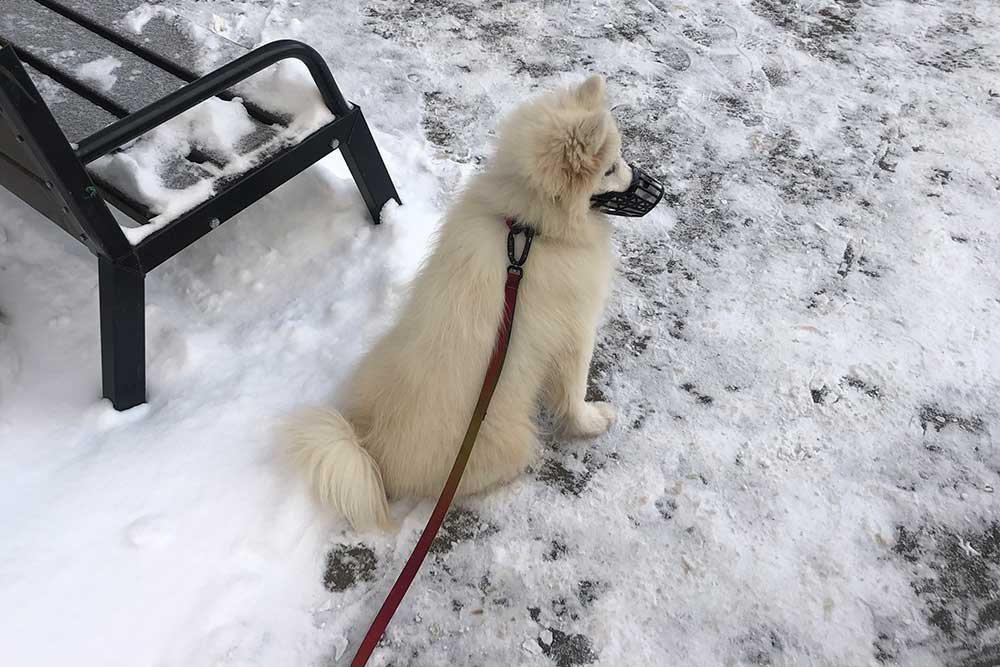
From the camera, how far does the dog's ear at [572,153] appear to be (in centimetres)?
153

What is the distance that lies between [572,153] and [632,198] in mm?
250

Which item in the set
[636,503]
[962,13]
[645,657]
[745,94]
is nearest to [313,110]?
[636,503]

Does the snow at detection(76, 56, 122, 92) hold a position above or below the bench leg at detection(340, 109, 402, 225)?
above

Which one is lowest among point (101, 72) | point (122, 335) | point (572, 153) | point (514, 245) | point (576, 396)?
point (576, 396)

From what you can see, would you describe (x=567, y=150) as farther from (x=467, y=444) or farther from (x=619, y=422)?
(x=619, y=422)

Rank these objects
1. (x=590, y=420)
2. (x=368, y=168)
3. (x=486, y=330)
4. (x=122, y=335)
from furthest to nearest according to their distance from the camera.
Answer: (x=368, y=168)
(x=590, y=420)
(x=122, y=335)
(x=486, y=330)

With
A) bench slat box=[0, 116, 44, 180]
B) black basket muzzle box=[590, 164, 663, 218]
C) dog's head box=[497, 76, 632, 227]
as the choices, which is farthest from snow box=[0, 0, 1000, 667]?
dog's head box=[497, 76, 632, 227]

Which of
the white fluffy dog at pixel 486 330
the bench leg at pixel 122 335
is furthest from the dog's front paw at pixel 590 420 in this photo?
the bench leg at pixel 122 335

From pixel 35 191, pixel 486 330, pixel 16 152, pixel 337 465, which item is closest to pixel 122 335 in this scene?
pixel 35 191

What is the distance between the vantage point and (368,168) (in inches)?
98.7

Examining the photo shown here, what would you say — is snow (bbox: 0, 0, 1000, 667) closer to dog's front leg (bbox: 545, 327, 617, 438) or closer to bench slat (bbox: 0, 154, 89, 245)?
dog's front leg (bbox: 545, 327, 617, 438)

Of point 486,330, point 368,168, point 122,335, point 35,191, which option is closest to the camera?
point 486,330

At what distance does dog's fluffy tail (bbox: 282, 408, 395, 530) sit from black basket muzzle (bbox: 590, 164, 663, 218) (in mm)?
950

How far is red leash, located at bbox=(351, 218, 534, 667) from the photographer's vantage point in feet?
5.34
